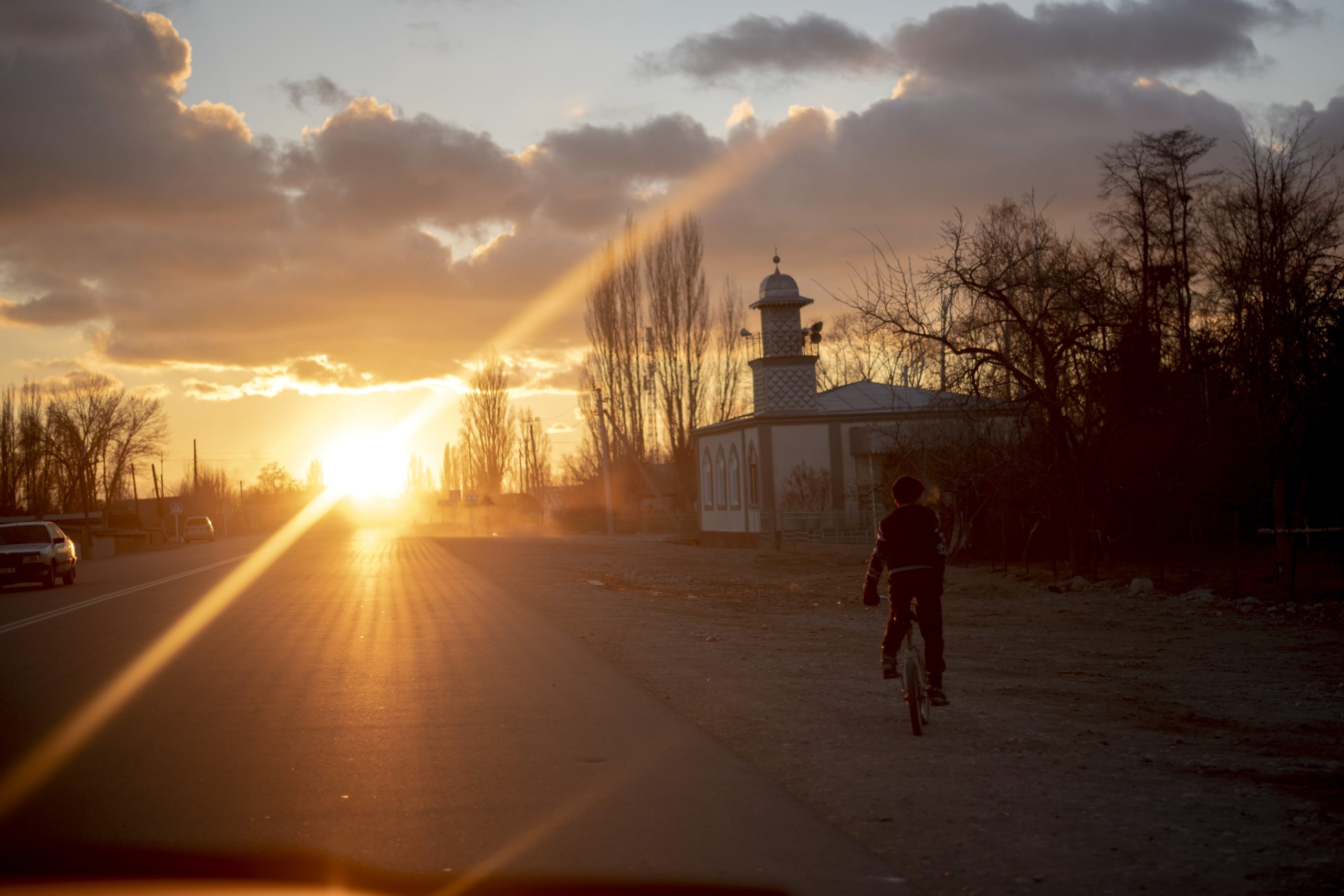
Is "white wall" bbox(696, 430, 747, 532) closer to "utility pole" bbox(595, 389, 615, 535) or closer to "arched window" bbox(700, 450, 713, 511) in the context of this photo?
"arched window" bbox(700, 450, 713, 511)

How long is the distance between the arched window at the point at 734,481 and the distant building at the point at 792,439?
1.6 inches

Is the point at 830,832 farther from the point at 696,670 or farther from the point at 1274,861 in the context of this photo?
the point at 696,670

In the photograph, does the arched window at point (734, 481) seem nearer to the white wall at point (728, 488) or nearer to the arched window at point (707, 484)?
the white wall at point (728, 488)

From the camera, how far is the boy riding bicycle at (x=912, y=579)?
8008 mm

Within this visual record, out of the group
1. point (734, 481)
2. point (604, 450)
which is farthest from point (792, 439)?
point (604, 450)

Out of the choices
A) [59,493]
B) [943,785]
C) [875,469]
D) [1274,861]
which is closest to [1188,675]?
[943,785]

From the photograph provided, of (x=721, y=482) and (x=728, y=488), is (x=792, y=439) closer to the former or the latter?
(x=728, y=488)

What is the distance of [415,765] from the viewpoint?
7.01 meters

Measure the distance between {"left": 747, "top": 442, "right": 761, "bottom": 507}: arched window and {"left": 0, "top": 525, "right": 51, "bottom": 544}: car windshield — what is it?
71.8 feet

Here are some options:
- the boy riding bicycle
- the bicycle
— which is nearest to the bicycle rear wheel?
the bicycle

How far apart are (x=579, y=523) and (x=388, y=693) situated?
61543 mm

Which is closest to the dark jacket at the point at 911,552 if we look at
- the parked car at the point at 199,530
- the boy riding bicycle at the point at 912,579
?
the boy riding bicycle at the point at 912,579

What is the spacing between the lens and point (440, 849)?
5.23 metres

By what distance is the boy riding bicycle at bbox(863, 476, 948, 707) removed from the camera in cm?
801
